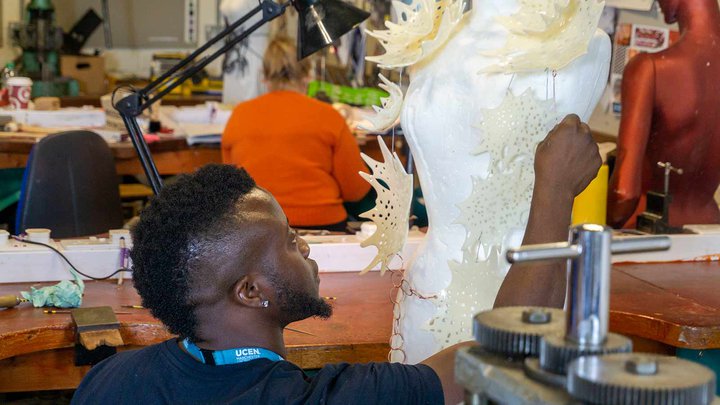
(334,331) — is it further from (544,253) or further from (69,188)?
(69,188)

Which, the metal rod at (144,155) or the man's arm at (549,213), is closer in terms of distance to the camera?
the man's arm at (549,213)

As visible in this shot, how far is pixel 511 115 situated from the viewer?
191 centimetres

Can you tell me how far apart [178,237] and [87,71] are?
6.67 metres

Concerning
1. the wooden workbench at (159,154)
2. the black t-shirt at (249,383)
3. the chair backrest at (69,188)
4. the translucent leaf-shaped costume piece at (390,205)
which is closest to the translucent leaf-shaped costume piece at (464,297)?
the translucent leaf-shaped costume piece at (390,205)

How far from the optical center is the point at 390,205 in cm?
217

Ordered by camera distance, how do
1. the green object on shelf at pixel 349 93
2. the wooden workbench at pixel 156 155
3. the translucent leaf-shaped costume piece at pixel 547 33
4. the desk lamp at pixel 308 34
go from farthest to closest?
the green object on shelf at pixel 349 93, the wooden workbench at pixel 156 155, the desk lamp at pixel 308 34, the translucent leaf-shaped costume piece at pixel 547 33

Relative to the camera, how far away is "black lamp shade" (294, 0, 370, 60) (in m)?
2.51

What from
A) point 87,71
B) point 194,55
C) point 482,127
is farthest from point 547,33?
point 87,71

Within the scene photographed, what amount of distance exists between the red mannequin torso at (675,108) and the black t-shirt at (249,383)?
175 centimetres

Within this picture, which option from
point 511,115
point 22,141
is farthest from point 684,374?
point 22,141

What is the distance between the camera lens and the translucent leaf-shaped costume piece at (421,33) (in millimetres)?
1968

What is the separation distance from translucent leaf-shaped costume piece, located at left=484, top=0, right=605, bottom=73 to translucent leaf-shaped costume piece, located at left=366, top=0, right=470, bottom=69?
11cm

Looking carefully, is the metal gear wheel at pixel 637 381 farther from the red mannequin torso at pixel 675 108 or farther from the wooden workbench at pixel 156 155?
the wooden workbench at pixel 156 155

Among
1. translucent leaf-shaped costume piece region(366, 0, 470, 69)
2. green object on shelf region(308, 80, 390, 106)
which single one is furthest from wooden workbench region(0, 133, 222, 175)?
translucent leaf-shaped costume piece region(366, 0, 470, 69)
